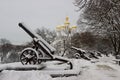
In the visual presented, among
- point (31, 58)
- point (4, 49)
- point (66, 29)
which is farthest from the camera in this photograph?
point (4, 49)

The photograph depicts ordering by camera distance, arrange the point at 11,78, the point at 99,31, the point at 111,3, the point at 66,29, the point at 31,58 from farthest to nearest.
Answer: the point at 66,29, the point at 99,31, the point at 31,58, the point at 11,78, the point at 111,3

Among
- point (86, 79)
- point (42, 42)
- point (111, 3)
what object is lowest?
point (86, 79)

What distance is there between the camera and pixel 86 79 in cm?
945

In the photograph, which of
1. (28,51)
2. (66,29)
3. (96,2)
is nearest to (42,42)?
(28,51)

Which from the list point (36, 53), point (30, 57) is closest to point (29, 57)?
point (30, 57)

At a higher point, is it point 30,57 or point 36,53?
point 36,53

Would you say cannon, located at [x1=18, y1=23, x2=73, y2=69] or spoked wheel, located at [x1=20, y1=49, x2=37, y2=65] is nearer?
cannon, located at [x1=18, y1=23, x2=73, y2=69]

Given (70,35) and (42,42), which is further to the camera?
(70,35)

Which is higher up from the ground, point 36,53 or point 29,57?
point 36,53

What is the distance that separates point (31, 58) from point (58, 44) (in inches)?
1599

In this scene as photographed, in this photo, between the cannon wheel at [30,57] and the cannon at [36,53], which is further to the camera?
the cannon wheel at [30,57]

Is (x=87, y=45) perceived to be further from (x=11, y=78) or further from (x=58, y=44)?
(x=11, y=78)

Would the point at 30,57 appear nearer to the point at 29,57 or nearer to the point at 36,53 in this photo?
the point at 29,57

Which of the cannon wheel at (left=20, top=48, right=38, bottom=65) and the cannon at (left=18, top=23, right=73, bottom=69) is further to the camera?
the cannon wheel at (left=20, top=48, right=38, bottom=65)
